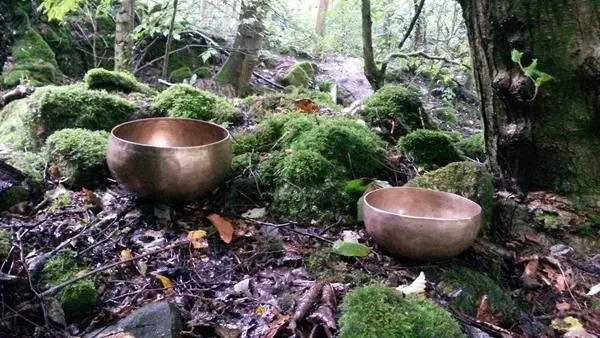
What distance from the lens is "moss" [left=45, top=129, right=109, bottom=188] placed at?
8.05ft

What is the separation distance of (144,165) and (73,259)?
17.0 inches

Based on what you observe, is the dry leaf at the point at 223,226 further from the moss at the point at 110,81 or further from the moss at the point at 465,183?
the moss at the point at 110,81

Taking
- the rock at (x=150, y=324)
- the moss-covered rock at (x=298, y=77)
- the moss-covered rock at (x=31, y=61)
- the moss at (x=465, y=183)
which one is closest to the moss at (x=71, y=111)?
the rock at (x=150, y=324)

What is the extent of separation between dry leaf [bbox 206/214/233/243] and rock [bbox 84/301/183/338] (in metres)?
0.56

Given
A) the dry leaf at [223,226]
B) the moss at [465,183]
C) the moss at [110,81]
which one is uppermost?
the moss at [110,81]

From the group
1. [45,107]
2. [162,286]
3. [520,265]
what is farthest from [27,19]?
[520,265]

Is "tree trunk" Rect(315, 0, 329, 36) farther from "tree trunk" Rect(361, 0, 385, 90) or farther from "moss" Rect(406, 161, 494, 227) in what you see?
"moss" Rect(406, 161, 494, 227)

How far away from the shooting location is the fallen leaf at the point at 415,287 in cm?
169

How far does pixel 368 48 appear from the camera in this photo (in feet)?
12.4

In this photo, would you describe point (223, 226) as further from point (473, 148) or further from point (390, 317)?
point (473, 148)

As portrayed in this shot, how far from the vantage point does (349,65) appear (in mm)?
A: 10406

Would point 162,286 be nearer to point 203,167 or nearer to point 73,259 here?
point 73,259

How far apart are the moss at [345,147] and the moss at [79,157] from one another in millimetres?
956

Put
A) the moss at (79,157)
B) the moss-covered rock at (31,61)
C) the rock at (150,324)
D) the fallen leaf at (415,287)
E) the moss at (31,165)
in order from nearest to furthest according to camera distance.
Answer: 1. the rock at (150,324)
2. the fallen leaf at (415,287)
3. the moss at (31,165)
4. the moss at (79,157)
5. the moss-covered rock at (31,61)
